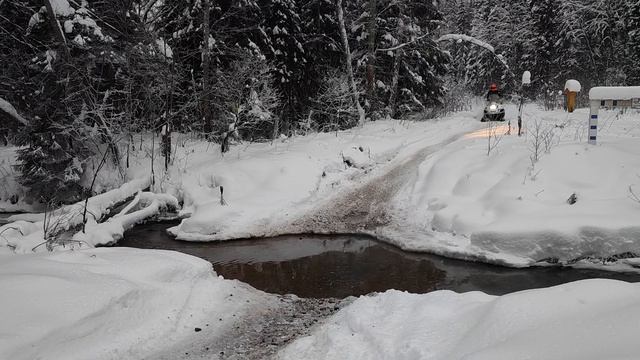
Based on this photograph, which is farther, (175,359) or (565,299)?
(175,359)

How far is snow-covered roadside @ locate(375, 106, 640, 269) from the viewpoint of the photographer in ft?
25.2

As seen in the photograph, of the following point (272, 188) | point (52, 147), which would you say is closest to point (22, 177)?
point (52, 147)

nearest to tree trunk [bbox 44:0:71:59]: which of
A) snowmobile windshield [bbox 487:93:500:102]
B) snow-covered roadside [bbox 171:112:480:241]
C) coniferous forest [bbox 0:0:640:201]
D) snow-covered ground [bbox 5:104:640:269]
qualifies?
coniferous forest [bbox 0:0:640:201]

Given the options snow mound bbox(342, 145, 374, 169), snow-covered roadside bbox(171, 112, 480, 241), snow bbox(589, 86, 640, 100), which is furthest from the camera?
snow mound bbox(342, 145, 374, 169)

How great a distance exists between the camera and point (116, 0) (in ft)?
48.0

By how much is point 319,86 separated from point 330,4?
3714mm

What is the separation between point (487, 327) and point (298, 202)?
24.6 ft

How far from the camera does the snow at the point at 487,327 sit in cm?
319

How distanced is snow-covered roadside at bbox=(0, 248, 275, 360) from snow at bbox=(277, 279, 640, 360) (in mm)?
1354

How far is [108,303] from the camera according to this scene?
5059 millimetres

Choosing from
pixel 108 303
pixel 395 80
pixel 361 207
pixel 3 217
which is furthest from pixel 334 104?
pixel 108 303

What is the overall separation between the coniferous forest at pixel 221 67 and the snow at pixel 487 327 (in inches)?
417

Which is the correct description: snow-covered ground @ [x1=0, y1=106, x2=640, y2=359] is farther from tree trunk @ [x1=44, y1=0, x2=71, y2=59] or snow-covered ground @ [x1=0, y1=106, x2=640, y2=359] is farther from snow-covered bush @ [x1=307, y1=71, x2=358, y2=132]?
tree trunk @ [x1=44, y1=0, x2=71, y2=59]

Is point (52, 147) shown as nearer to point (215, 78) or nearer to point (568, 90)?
point (215, 78)
